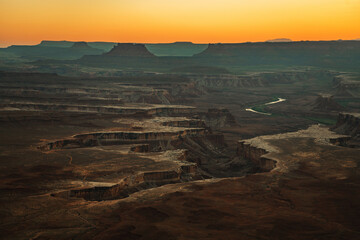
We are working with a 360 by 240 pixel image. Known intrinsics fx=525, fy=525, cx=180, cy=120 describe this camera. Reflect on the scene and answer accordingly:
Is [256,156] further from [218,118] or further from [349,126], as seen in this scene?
[218,118]

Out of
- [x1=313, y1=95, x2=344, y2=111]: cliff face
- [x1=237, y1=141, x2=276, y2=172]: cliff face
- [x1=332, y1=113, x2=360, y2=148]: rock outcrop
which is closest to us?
[x1=237, y1=141, x2=276, y2=172]: cliff face

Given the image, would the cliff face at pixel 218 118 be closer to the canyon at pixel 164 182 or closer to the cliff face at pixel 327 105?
the canyon at pixel 164 182

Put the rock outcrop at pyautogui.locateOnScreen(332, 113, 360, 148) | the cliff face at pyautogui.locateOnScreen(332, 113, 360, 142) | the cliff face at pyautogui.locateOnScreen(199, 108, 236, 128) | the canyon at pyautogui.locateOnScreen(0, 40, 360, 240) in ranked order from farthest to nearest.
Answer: the cliff face at pyautogui.locateOnScreen(199, 108, 236, 128) < the cliff face at pyautogui.locateOnScreen(332, 113, 360, 142) < the rock outcrop at pyautogui.locateOnScreen(332, 113, 360, 148) < the canyon at pyautogui.locateOnScreen(0, 40, 360, 240)

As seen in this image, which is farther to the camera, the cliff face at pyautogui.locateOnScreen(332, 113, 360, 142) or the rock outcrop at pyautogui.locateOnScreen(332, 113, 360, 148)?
the cliff face at pyautogui.locateOnScreen(332, 113, 360, 142)

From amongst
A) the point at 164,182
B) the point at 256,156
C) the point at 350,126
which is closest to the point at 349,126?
the point at 350,126

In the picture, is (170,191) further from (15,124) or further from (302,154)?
(15,124)

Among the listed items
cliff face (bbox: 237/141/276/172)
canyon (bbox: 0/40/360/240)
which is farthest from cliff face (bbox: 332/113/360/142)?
cliff face (bbox: 237/141/276/172)

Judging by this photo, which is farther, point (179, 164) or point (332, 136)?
point (332, 136)

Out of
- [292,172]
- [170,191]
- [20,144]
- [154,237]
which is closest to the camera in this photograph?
[154,237]

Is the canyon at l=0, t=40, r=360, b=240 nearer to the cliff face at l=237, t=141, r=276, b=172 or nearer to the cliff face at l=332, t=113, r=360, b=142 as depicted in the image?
the cliff face at l=237, t=141, r=276, b=172

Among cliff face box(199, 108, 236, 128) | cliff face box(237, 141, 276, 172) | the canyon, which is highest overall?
the canyon

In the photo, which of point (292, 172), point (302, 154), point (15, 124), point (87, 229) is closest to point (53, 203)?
point (87, 229)
